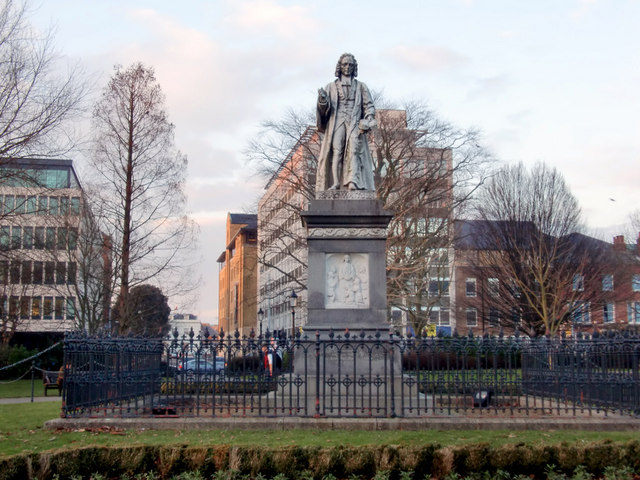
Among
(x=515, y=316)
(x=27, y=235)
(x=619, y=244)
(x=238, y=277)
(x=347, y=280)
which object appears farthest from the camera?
(x=238, y=277)

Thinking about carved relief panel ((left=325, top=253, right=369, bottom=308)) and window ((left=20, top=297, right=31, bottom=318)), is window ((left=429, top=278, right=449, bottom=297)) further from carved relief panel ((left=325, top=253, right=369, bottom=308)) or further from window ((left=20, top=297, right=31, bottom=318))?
carved relief panel ((left=325, top=253, right=369, bottom=308))

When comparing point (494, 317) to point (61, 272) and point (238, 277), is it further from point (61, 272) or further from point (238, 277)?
point (238, 277)

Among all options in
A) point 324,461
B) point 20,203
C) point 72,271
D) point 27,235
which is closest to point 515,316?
point 72,271

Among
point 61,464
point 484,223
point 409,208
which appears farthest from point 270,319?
point 61,464

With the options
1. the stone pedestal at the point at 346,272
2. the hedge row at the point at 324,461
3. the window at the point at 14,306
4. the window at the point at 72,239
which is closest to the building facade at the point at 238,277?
the window at the point at 14,306

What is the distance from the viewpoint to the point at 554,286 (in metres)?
39.8

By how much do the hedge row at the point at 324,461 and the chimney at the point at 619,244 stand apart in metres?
42.1

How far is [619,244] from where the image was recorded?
4894cm

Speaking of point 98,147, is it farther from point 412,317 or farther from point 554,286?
point 554,286

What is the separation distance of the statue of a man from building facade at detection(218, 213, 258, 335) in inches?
2118

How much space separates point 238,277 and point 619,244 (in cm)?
5874

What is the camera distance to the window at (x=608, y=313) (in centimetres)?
4506

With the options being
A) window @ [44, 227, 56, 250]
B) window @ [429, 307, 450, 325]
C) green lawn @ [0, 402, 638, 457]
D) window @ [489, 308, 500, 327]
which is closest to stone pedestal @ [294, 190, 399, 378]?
green lawn @ [0, 402, 638, 457]

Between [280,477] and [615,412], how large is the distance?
774 cm
